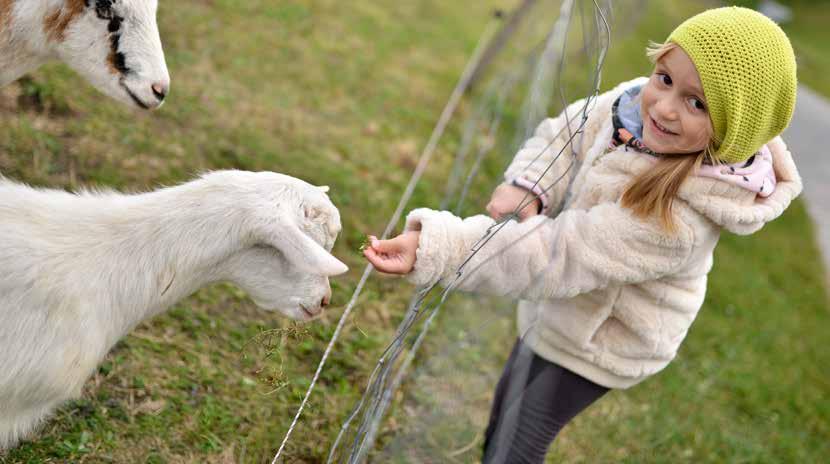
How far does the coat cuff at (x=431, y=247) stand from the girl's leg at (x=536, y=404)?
2.69ft

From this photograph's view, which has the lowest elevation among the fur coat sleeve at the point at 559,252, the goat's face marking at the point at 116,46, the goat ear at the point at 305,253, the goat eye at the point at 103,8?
the fur coat sleeve at the point at 559,252

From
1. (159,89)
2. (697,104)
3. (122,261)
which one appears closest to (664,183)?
(697,104)

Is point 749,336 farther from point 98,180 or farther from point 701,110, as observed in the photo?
point 98,180

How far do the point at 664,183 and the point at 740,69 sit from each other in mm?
401

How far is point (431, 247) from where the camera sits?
2.45 m

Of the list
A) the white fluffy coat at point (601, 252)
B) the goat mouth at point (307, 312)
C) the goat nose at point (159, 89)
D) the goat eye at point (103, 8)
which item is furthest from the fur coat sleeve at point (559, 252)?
the goat eye at point (103, 8)

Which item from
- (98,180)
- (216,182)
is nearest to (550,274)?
(216,182)

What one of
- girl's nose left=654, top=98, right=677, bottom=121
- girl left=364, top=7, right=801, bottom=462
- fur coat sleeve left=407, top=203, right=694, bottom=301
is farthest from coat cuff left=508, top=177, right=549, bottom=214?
girl's nose left=654, top=98, right=677, bottom=121

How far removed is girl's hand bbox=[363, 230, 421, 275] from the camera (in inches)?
96.0

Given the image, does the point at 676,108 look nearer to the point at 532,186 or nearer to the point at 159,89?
the point at 532,186

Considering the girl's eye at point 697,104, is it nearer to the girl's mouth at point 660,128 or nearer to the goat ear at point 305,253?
the girl's mouth at point 660,128

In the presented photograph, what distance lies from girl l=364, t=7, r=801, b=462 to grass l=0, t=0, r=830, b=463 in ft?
2.35

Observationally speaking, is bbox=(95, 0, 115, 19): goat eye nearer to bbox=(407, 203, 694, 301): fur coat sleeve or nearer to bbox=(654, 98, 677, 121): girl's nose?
bbox=(407, 203, 694, 301): fur coat sleeve

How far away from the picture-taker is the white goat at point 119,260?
233 centimetres
